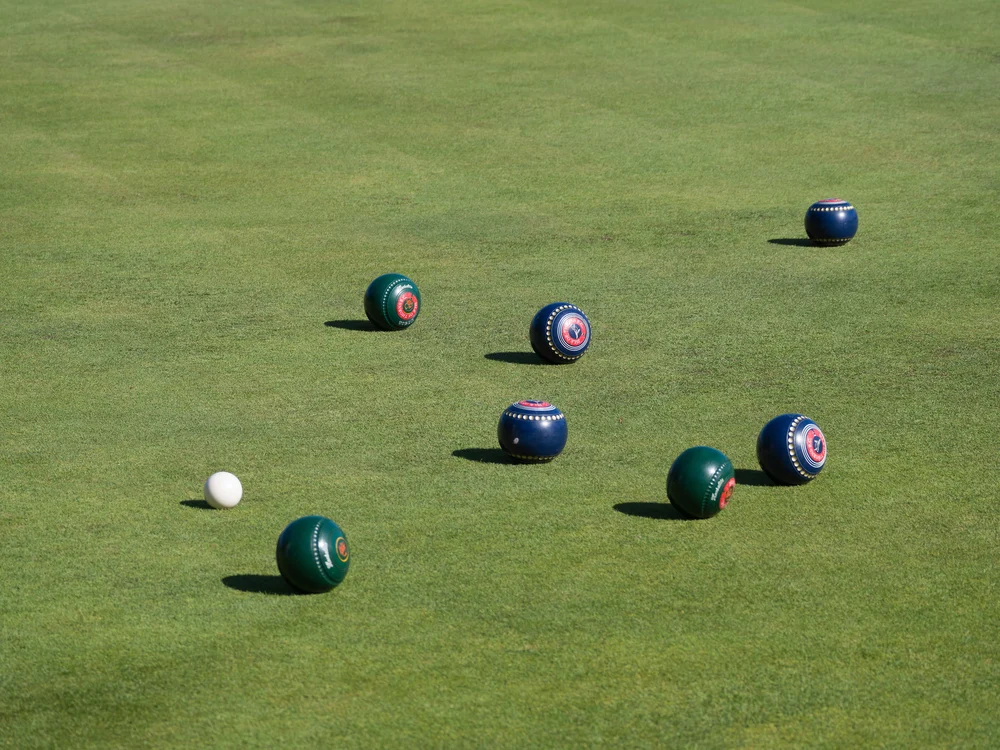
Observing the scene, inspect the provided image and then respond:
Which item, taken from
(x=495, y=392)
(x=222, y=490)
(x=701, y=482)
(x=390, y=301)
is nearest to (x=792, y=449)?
(x=701, y=482)

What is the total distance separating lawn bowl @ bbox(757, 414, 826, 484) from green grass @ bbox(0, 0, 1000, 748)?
210mm

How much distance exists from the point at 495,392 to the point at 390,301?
7.62 ft

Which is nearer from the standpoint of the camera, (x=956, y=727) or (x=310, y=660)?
(x=956, y=727)

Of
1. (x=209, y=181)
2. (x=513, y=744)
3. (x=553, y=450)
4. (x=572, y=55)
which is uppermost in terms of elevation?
(x=572, y=55)

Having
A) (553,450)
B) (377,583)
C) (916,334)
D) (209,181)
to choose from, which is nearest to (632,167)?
(209,181)

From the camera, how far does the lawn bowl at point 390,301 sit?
1536cm

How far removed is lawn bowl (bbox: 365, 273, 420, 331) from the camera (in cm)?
1536

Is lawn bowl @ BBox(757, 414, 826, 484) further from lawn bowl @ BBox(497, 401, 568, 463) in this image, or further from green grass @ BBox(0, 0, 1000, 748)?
lawn bowl @ BBox(497, 401, 568, 463)

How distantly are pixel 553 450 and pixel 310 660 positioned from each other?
3.67 m

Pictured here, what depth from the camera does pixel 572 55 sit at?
3023 centimetres

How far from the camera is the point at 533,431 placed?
11.4 m

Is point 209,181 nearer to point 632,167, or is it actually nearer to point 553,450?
point 632,167

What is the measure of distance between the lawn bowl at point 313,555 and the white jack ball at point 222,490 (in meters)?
1.62

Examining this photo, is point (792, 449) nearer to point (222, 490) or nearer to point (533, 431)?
point (533, 431)
